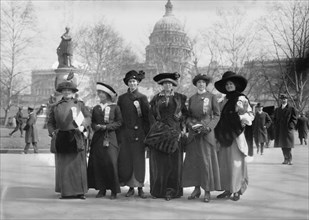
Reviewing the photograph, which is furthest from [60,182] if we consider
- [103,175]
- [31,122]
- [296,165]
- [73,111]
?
[31,122]

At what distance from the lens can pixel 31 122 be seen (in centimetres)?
1460

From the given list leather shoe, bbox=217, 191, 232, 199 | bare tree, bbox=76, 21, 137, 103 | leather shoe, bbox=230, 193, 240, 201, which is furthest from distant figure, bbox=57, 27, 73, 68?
leather shoe, bbox=230, 193, 240, 201

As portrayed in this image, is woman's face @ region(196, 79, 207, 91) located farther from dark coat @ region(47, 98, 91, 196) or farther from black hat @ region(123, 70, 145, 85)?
dark coat @ region(47, 98, 91, 196)

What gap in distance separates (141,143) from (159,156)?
0.35 m

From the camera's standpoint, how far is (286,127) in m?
10.9

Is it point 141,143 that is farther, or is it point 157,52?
point 157,52

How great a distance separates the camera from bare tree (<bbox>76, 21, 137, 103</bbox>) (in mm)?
27891

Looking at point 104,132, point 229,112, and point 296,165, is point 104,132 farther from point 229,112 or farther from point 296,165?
point 296,165

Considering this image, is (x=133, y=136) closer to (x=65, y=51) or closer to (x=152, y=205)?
(x=152, y=205)

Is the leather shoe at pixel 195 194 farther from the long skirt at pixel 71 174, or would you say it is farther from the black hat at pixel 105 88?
the black hat at pixel 105 88

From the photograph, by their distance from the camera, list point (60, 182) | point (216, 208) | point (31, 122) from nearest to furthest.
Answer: point (216, 208), point (60, 182), point (31, 122)

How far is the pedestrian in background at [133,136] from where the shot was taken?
6.14m

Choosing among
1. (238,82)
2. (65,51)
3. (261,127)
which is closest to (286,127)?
(261,127)

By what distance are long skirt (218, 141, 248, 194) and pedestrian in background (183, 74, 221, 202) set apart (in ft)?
0.52
